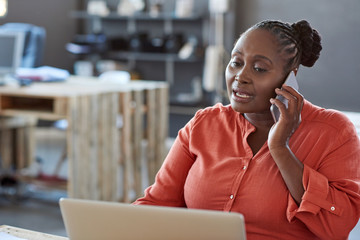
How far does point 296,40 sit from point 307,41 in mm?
37

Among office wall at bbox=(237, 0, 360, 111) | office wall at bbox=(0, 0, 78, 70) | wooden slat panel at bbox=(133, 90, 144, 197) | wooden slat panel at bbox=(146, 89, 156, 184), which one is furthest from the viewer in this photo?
office wall at bbox=(0, 0, 78, 70)

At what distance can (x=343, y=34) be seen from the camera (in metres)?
5.58

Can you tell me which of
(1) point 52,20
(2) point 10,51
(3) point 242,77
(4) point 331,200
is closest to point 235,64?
(3) point 242,77

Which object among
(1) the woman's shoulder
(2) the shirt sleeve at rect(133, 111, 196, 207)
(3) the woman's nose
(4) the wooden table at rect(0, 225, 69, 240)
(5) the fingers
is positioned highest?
(3) the woman's nose

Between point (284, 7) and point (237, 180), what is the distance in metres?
4.76

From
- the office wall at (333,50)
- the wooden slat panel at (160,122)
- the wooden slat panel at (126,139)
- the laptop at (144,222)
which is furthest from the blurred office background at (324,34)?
the laptop at (144,222)

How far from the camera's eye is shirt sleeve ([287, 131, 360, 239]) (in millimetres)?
1235

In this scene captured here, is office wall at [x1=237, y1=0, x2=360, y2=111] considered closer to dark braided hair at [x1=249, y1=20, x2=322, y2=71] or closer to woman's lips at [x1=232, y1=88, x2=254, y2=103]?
dark braided hair at [x1=249, y1=20, x2=322, y2=71]

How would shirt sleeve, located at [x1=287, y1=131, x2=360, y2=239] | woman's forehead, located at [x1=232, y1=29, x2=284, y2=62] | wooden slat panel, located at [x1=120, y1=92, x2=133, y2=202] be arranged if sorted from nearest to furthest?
shirt sleeve, located at [x1=287, y1=131, x2=360, y2=239]
woman's forehead, located at [x1=232, y1=29, x2=284, y2=62]
wooden slat panel, located at [x1=120, y1=92, x2=133, y2=202]

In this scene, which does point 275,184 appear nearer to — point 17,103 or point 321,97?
point 17,103

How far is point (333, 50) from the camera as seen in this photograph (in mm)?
5645

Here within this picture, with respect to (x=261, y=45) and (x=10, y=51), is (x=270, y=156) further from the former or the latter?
(x=10, y=51)

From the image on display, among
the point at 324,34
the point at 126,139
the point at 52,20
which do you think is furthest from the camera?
the point at 52,20

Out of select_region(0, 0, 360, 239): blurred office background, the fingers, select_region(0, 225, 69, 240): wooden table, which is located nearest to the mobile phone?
the fingers
